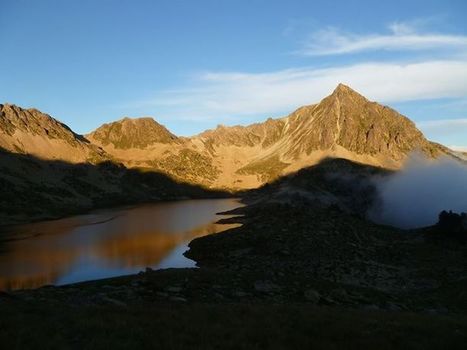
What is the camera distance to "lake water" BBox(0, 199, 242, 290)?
59.1 meters

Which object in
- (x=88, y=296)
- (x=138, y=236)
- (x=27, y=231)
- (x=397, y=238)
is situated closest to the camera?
(x=88, y=296)

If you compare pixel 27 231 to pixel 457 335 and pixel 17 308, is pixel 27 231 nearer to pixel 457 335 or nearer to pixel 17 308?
pixel 17 308

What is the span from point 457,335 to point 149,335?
14.1 meters

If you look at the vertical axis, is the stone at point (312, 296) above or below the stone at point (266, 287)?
below

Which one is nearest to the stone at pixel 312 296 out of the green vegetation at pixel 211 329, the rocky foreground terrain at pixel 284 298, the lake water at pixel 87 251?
the rocky foreground terrain at pixel 284 298

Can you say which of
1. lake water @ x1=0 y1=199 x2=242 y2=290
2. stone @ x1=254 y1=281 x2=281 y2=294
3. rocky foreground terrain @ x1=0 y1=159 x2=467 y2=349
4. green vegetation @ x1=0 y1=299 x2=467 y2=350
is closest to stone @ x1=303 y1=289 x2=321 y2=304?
rocky foreground terrain @ x1=0 y1=159 x2=467 y2=349

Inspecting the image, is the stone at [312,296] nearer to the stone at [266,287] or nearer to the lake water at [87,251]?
the stone at [266,287]

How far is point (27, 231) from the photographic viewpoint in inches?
4555

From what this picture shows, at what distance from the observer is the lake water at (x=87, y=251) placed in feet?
194

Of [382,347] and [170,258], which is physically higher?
[382,347]

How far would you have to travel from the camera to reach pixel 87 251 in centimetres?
7831


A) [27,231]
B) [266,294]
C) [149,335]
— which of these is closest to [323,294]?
[266,294]

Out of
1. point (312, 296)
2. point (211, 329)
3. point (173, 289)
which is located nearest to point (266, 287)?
point (312, 296)

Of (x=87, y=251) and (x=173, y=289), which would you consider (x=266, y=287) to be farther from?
(x=87, y=251)
